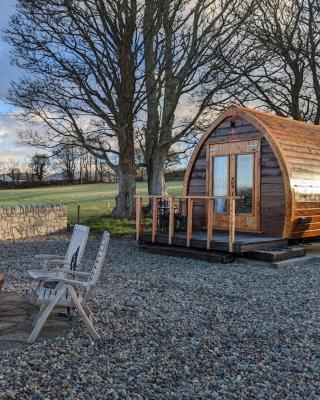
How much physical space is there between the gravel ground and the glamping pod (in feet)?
9.22

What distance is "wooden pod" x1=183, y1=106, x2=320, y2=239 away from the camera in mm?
10805

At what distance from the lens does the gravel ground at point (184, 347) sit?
3.64 metres

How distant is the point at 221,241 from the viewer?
9.95 meters

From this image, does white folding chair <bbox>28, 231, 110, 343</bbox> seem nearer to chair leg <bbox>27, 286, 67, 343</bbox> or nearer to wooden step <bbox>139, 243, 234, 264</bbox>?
chair leg <bbox>27, 286, 67, 343</bbox>

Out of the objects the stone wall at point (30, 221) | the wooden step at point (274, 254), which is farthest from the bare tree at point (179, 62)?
the wooden step at point (274, 254)

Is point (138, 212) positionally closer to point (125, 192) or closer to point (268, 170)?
point (268, 170)

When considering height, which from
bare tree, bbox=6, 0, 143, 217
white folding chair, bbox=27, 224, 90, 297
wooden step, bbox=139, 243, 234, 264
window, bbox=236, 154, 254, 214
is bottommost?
wooden step, bbox=139, 243, 234, 264

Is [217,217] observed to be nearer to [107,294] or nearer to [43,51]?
[107,294]

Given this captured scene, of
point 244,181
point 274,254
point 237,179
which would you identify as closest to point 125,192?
point 237,179

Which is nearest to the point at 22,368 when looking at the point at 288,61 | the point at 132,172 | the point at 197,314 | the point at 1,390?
the point at 1,390

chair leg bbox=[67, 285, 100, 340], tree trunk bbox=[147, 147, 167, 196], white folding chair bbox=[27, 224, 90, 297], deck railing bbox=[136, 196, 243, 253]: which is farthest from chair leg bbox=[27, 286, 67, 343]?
tree trunk bbox=[147, 147, 167, 196]

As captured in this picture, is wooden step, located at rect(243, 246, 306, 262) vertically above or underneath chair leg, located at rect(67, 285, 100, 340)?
underneath

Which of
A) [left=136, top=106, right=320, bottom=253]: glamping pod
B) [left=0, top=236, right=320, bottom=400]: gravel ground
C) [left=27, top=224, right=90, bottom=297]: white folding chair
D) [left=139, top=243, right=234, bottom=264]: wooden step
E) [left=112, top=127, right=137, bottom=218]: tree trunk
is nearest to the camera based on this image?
[left=0, top=236, right=320, bottom=400]: gravel ground

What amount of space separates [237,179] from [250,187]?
461 millimetres
